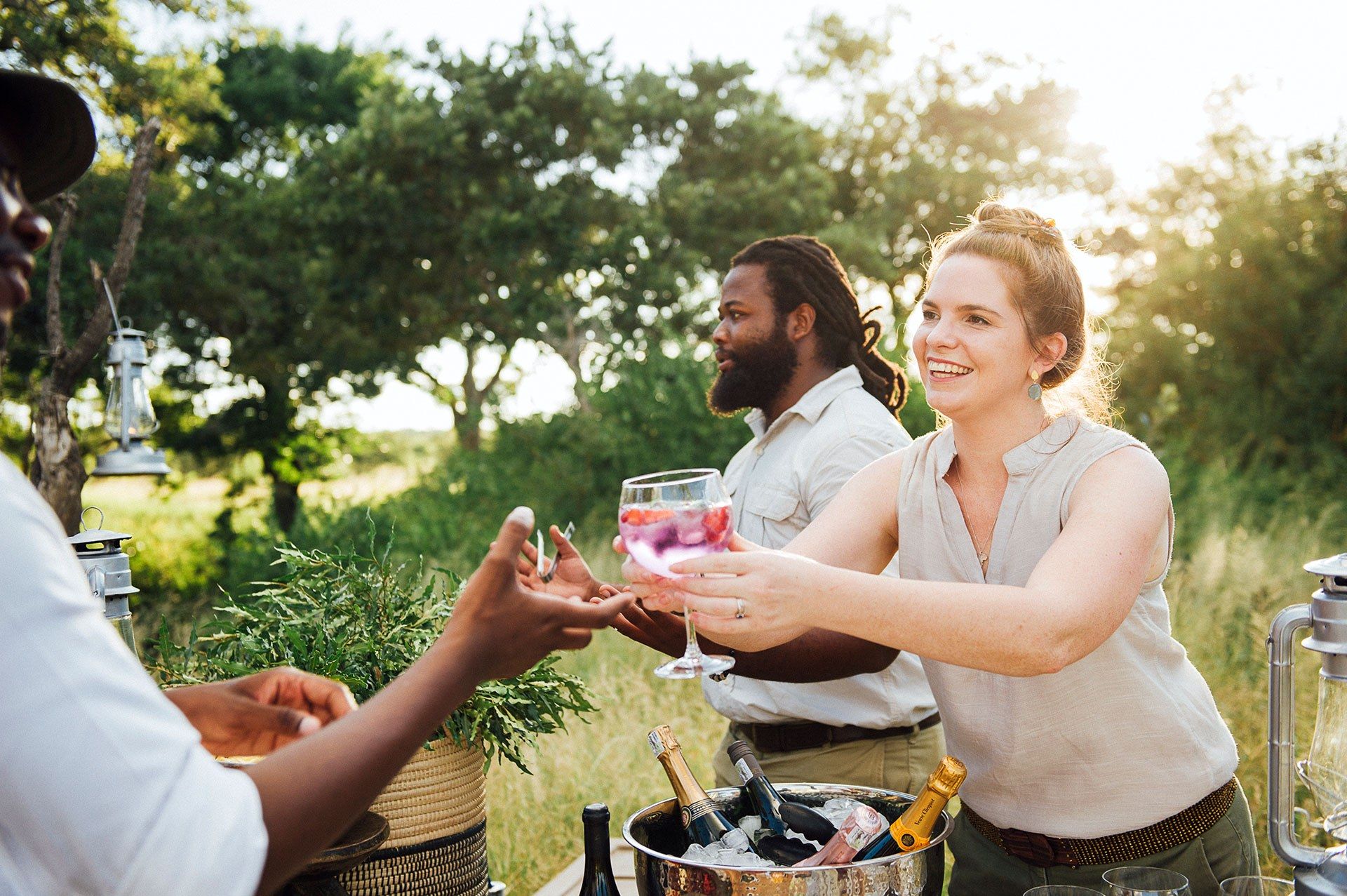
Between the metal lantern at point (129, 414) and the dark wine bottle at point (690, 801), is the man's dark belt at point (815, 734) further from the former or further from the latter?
the metal lantern at point (129, 414)

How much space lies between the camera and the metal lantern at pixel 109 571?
2211 millimetres

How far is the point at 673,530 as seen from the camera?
178 cm

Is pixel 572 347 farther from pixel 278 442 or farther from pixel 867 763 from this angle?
pixel 867 763

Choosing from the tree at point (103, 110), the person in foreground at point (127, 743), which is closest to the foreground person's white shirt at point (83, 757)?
the person in foreground at point (127, 743)

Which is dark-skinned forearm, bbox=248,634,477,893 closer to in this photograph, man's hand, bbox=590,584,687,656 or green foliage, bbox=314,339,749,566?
man's hand, bbox=590,584,687,656

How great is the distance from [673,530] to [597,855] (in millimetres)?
727

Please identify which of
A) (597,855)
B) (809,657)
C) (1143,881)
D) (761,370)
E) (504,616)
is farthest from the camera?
(761,370)

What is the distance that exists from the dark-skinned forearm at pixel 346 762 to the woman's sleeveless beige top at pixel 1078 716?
127 cm

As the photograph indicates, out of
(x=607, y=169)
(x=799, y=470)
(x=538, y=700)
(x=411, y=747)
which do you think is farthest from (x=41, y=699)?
(x=607, y=169)

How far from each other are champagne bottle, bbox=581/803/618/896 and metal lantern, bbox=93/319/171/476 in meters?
4.01

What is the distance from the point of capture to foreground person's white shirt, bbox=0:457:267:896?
3.15ft

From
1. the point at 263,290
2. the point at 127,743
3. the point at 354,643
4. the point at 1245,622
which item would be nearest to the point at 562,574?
the point at 354,643

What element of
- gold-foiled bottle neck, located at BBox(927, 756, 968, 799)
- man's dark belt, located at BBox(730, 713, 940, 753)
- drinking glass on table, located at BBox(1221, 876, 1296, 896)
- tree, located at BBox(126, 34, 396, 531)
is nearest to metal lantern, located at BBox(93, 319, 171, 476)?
man's dark belt, located at BBox(730, 713, 940, 753)

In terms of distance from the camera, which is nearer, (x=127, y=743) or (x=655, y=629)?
(x=127, y=743)
